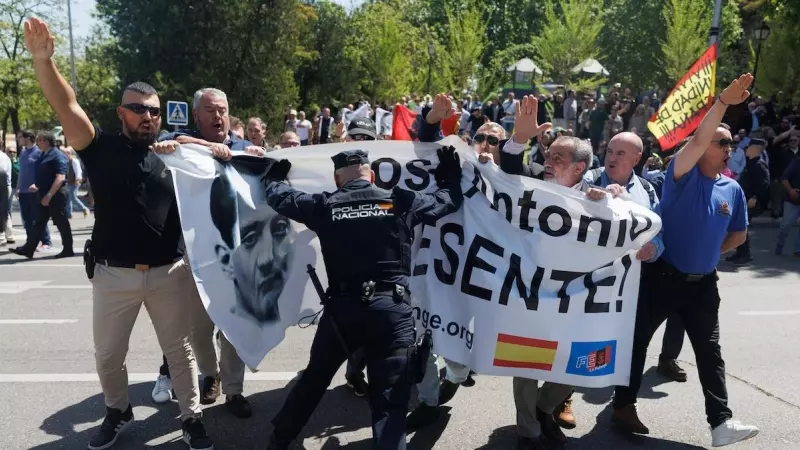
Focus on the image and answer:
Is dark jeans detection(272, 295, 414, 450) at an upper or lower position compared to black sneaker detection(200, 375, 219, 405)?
upper

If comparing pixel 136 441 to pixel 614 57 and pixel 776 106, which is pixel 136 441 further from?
pixel 614 57

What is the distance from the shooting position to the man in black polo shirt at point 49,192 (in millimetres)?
10062

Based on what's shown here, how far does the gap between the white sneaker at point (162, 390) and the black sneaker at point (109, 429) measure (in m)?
0.56

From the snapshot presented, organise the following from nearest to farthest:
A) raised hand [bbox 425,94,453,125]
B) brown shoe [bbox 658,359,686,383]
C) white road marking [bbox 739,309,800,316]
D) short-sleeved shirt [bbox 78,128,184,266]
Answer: short-sleeved shirt [bbox 78,128,184,266]
raised hand [bbox 425,94,453,125]
brown shoe [bbox 658,359,686,383]
white road marking [bbox 739,309,800,316]

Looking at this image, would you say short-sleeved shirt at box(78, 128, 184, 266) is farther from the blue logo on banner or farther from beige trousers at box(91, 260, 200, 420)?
the blue logo on banner

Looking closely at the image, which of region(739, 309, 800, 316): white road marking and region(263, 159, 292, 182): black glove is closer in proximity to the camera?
region(263, 159, 292, 182): black glove

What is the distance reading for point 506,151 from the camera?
14.7ft

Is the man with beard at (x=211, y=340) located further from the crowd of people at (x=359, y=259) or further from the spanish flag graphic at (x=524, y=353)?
the spanish flag graphic at (x=524, y=353)

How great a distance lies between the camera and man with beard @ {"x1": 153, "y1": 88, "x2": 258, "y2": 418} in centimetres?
441

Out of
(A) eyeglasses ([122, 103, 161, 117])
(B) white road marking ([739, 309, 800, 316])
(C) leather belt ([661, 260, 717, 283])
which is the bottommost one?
(B) white road marking ([739, 309, 800, 316])

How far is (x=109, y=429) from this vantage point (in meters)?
4.03

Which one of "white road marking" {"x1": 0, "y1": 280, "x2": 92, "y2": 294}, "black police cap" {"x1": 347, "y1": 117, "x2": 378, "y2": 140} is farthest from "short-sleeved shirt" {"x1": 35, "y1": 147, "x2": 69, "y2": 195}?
"black police cap" {"x1": 347, "y1": 117, "x2": 378, "y2": 140}

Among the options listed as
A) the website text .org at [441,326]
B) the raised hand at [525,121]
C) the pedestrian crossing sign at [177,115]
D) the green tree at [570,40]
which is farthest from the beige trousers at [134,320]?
the green tree at [570,40]

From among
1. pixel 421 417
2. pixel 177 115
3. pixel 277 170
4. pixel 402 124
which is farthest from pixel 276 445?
pixel 177 115
